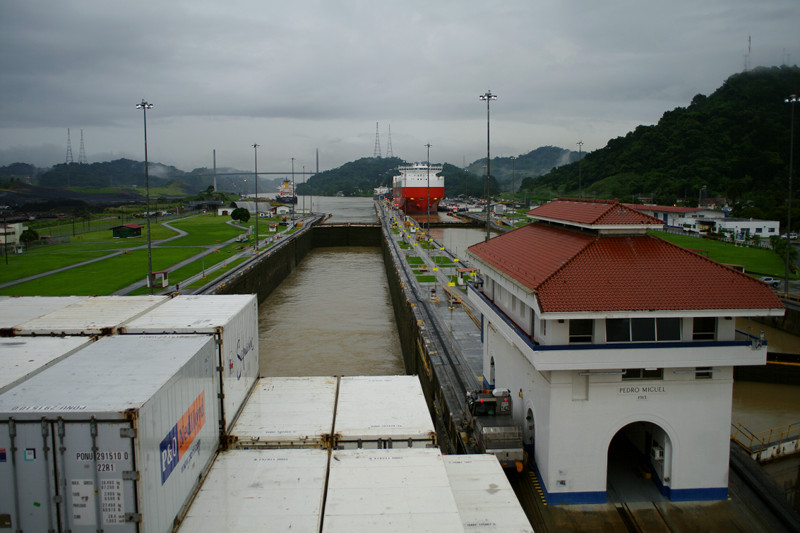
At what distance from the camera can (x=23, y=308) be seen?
14.5 m

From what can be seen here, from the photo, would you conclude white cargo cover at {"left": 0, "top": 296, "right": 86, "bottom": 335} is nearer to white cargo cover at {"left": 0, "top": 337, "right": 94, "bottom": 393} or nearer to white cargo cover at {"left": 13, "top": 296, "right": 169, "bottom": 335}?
white cargo cover at {"left": 13, "top": 296, "right": 169, "bottom": 335}

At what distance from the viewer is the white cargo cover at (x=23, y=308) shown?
12789mm

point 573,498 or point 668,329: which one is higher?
point 668,329

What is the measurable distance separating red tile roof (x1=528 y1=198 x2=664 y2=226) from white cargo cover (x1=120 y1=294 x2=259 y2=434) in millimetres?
9302

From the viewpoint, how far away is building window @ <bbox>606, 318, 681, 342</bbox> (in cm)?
1403

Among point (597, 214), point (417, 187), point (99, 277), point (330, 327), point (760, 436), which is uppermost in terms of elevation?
point (417, 187)

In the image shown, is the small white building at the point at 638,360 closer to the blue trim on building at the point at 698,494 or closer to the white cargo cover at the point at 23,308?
the blue trim on building at the point at 698,494

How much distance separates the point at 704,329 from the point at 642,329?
5.11 feet

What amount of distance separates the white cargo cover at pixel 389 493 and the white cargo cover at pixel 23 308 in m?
7.43

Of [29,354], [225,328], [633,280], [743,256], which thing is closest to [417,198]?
[743,256]

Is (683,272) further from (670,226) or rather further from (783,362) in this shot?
(670,226)

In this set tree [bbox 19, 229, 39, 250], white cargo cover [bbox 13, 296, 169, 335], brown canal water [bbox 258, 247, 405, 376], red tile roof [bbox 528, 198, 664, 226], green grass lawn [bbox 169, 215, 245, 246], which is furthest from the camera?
green grass lawn [bbox 169, 215, 245, 246]

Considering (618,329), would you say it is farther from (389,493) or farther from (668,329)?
(389,493)

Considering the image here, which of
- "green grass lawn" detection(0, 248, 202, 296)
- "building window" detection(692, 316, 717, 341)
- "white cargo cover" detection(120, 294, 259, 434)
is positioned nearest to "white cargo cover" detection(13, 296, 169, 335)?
"white cargo cover" detection(120, 294, 259, 434)
